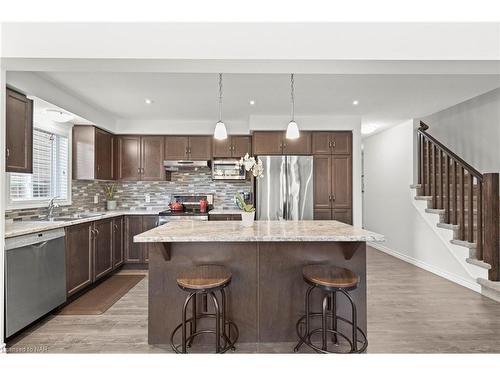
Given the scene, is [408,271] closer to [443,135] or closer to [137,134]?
[443,135]

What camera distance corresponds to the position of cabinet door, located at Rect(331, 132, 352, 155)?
482 cm

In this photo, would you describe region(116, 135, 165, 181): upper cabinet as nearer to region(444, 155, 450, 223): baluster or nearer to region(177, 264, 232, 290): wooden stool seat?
region(177, 264, 232, 290): wooden stool seat

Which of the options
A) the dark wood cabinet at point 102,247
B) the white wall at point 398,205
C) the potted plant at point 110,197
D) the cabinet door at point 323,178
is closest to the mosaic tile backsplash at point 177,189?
the potted plant at point 110,197

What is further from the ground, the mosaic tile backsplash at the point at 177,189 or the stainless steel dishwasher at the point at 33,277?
the mosaic tile backsplash at the point at 177,189

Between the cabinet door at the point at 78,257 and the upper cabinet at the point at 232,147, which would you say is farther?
the upper cabinet at the point at 232,147

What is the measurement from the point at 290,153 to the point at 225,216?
4.86 feet

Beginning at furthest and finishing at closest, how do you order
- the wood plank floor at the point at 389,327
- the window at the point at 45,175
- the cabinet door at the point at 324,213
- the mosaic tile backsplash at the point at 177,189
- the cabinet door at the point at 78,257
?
the mosaic tile backsplash at the point at 177,189
the cabinet door at the point at 324,213
the window at the point at 45,175
the cabinet door at the point at 78,257
the wood plank floor at the point at 389,327

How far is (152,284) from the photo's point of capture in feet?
7.85

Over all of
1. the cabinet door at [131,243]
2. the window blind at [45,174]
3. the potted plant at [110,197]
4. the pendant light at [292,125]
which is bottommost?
the cabinet door at [131,243]

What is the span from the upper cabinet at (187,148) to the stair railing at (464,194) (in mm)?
3512

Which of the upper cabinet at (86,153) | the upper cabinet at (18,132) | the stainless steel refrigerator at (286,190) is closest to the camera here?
the upper cabinet at (18,132)

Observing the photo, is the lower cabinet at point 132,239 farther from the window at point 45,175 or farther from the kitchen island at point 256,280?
the kitchen island at point 256,280

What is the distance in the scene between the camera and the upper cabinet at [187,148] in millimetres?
5090

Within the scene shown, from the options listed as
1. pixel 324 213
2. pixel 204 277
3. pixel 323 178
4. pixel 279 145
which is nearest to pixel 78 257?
pixel 204 277
